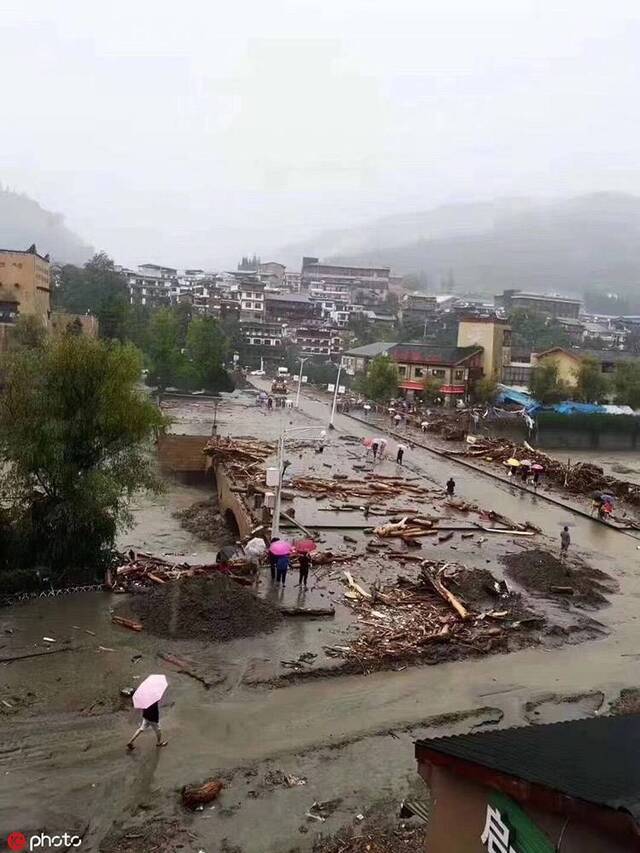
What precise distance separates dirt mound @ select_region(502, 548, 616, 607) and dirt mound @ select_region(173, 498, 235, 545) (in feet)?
33.9

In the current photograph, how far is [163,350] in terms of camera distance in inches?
2451

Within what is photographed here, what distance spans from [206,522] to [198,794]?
60.7 ft

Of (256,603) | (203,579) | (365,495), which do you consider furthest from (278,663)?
(365,495)

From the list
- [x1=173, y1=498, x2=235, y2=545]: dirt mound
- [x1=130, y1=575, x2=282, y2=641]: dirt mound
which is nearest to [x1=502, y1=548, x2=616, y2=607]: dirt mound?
[x1=130, y1=575, x2=282, y2=641]: dirt mound

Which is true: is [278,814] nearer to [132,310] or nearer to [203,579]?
[203,579]

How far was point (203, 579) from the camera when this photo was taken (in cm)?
1436

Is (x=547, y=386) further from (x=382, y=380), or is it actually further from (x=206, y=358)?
(x=206, y=358)

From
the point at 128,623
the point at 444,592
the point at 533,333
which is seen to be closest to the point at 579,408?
the point at 444,592

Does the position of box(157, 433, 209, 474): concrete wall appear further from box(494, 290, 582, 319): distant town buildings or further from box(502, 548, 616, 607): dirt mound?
box(494, 290, 582, 319): distant town buildings

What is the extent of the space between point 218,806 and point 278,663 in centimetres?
394

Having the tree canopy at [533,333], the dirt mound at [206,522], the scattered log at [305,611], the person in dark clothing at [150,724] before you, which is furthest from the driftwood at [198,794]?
the tree canopy at [533,333]

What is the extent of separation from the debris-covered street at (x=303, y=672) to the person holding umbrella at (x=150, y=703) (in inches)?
8.2

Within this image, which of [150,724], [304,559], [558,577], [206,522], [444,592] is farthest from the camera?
[206,522]

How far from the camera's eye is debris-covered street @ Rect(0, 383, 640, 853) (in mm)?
8312
